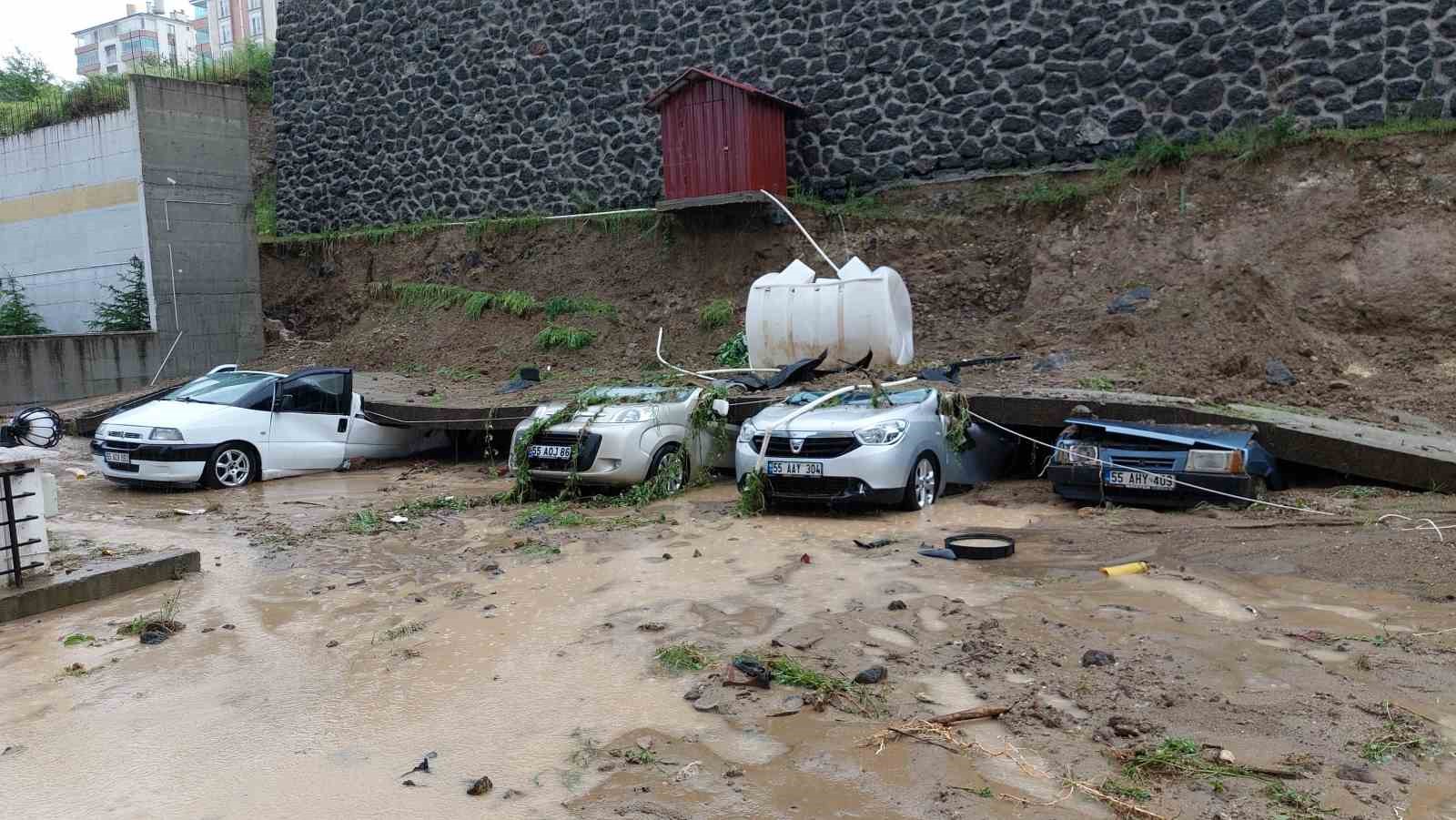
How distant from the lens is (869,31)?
16.4 metres

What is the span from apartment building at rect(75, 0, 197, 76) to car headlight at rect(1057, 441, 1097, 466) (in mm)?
91563

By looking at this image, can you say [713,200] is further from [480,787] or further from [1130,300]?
[480,787]

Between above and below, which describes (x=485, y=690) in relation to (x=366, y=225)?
below

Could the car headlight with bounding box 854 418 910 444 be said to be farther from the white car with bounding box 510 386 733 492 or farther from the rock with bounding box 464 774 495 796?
the rock with bounding box 464 774 495 796

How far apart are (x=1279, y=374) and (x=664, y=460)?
654cm

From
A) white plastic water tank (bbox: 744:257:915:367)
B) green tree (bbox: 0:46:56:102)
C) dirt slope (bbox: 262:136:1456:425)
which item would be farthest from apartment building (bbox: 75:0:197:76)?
white plastic water tank (bbox: 744:257:915:367)

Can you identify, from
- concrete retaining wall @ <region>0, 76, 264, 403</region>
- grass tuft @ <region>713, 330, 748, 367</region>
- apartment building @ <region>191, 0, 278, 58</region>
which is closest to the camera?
grass tuft @ <region>713, 330, 748, 367</region>

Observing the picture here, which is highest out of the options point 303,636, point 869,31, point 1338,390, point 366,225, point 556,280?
point 869,31

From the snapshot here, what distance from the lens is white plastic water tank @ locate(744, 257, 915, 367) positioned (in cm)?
1295

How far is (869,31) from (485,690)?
13.6 metres

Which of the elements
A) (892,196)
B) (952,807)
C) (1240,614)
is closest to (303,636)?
(952,807)

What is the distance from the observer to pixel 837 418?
9.60 m

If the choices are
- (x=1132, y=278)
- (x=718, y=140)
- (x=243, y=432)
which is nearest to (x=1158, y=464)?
(x=1132, y=278)

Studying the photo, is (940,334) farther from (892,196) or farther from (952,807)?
(952,807)
